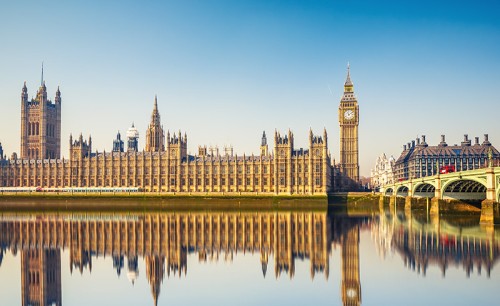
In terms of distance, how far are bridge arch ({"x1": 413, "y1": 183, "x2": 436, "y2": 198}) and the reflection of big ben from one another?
155 feet

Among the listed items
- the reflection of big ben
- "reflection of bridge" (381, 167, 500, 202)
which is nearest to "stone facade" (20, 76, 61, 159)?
"reflection of bridge" (381, 167, 500, 202)

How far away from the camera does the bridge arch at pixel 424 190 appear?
98.5m

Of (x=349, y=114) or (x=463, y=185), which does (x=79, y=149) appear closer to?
(x=349, y=114)

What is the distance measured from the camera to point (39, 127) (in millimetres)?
179750

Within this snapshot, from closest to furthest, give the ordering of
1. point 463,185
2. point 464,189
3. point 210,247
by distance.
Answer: point 210,247
point 463,185
point 464,189

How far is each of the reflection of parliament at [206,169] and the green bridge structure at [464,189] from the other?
2135cm

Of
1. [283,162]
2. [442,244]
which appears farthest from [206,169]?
[442,244]

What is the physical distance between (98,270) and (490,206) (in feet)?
136

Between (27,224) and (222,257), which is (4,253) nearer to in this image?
(222,257)

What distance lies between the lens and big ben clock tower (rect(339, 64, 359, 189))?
146 metres

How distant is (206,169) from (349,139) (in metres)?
42.0

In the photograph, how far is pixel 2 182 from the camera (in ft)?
480

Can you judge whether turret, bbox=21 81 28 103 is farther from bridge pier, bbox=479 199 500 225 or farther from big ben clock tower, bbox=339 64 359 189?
bridge pier, bbox=479 199 500 225

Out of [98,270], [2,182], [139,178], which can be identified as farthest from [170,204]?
[98,270]
